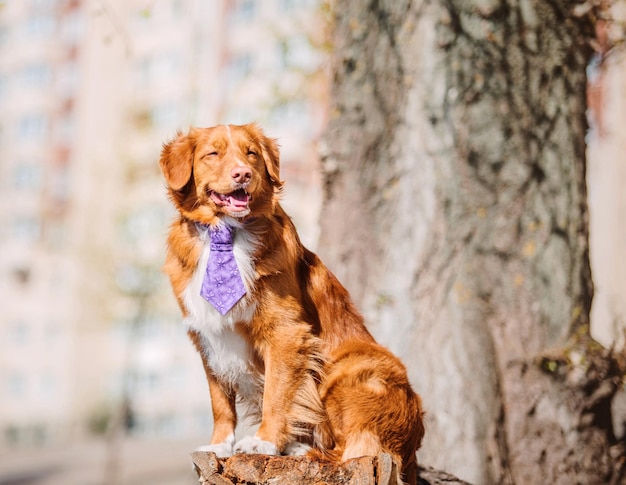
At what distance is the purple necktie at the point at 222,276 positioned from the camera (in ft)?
12.1

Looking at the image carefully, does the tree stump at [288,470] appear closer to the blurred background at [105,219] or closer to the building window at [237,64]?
the blurred background at [105,219]

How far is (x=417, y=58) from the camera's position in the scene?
6.01 metres

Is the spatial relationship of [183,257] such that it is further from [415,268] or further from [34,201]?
[34,201]

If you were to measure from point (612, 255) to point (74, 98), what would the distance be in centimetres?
3149

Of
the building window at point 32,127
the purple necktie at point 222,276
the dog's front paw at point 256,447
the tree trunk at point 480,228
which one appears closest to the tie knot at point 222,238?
the purple necktie at point 222,276

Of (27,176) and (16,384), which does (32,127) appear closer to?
(27,176)

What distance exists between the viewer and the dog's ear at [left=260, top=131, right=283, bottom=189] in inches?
150

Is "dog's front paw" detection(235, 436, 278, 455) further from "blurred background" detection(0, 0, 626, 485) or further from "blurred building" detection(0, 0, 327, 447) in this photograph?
"blurred building" detection(0, 0, 327, 447)

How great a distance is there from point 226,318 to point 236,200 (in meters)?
0.56

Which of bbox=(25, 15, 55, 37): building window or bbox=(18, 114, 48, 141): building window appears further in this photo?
bbox=(25, 15, 55, 37): building window

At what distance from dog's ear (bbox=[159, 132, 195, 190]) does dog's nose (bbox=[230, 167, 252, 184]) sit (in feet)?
1.01

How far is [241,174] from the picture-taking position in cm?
351

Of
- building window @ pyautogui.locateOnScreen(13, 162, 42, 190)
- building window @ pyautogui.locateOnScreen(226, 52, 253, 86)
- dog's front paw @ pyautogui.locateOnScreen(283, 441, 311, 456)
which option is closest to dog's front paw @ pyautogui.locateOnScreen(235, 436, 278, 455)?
dog's front paw @ pyautogui.locateOnScreen(283, 441, 311, 456)

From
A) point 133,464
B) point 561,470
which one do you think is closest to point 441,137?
point 561,470
